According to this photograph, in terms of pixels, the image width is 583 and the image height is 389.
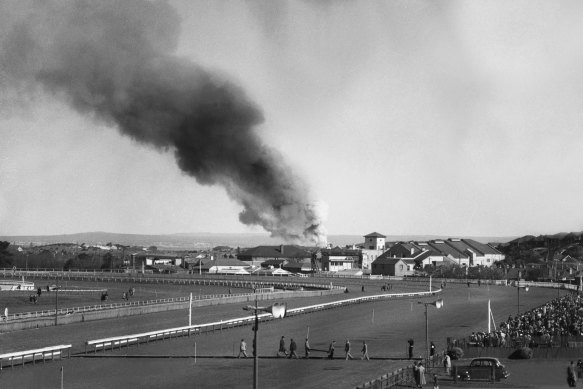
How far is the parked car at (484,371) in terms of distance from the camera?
29.6m

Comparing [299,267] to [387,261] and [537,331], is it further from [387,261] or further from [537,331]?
[537,331]

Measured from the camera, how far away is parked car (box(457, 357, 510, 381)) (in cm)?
2956

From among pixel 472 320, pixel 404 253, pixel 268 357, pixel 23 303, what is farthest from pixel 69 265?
pixel 268 357

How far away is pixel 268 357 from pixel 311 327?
51.5ft

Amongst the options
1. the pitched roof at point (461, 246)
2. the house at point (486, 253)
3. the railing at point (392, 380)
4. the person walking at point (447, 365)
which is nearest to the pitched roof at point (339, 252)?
the pitched roof at point (461, 246)

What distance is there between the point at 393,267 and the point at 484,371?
116m

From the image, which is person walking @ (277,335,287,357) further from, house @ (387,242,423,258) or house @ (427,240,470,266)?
house @ (427,240,470,266)

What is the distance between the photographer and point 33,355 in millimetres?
33344

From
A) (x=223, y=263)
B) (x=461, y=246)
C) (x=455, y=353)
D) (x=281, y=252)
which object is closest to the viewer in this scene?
(x=455, y=353)

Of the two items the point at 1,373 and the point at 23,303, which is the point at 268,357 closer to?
the point at 1,373

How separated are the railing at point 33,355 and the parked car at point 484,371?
1721 centimetres

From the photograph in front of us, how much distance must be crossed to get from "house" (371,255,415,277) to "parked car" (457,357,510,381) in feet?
375

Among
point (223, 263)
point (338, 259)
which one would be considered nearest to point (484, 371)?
point (223, 263)

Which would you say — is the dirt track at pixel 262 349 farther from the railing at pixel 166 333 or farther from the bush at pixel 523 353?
the bush at pixel 523 353
